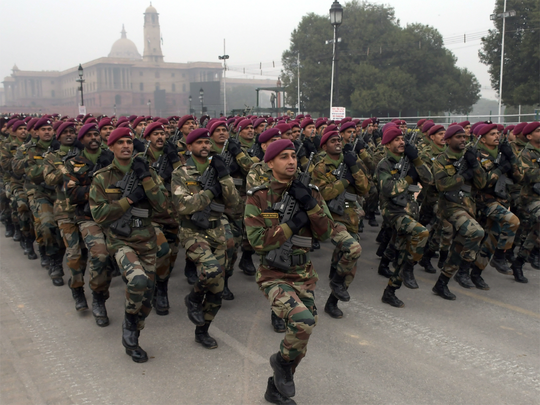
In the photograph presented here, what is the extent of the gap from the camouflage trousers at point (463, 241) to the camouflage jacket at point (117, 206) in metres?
3.85

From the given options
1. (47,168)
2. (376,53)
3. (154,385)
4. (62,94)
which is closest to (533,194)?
(154,385)

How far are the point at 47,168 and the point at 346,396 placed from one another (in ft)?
15.9

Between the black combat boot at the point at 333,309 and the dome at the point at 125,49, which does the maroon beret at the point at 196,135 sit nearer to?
the black combat boot at the point at 333,309

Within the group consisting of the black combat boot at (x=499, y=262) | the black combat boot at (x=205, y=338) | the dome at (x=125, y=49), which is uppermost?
the dome at (x=125, y=49)

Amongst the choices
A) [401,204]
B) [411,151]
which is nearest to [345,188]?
[401,204]

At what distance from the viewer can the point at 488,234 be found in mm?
7230

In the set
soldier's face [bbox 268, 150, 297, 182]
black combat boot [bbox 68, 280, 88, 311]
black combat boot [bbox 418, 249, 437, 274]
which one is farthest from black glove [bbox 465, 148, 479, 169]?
black combat boot [bbox 68, 280, 88, 311]

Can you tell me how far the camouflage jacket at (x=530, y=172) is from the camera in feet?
24.6

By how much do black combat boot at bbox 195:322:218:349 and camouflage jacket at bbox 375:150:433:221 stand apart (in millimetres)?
2856

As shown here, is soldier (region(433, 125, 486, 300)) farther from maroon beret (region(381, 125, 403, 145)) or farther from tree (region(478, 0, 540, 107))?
tree (region(478, 0, 540, 107))

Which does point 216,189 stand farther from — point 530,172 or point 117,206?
point 530,172

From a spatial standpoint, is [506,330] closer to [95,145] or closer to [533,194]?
[533,194]

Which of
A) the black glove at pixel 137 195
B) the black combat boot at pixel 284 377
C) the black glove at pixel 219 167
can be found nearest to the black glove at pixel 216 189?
the black glove at pixel 219 167

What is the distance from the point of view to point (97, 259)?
5.47 metres
